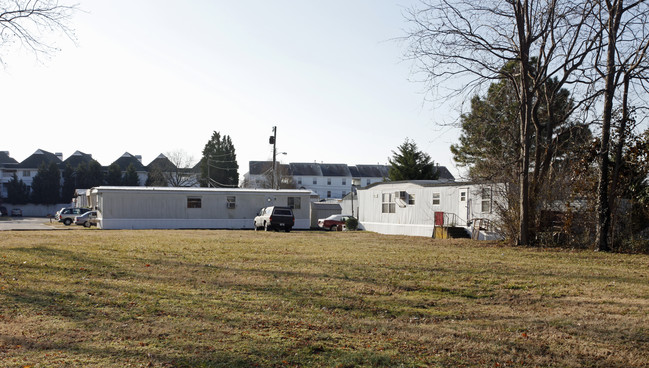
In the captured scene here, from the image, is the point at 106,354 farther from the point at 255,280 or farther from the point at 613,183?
the point at 613,183

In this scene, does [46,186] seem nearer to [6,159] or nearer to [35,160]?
[35,160]

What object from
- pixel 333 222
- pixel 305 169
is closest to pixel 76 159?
pixel 305 169

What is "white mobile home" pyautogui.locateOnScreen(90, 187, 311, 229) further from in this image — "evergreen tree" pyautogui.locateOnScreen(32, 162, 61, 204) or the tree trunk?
"evergreen tree" pyautogui.locateOnScreen(32, 162, 61, 204)

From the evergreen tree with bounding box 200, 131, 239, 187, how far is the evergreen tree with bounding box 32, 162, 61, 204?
20.4m

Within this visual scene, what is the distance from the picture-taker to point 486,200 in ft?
90.5

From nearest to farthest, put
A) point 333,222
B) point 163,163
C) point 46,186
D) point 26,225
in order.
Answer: point 333,222
point 26,225
point 46,186
point 163,163

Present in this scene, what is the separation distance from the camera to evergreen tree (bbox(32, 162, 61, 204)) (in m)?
77.6

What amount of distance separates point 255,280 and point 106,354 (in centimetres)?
569

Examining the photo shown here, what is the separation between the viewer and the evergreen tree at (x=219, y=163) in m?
75.3

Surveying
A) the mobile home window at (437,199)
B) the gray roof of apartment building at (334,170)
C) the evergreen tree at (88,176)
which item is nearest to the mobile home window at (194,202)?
the mobile home window at (437,199)

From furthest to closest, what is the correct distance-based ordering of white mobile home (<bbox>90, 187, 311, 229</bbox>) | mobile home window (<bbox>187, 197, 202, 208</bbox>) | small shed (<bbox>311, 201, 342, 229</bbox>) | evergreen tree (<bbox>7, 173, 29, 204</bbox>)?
evergreen tree (<bbox>7, 173, 29, 204</bbox>) < small shed (<bbox>311, 201, 342, 229</bbox>) < mobile home window (<bbox>187, 197, 202, 208</bbox>) < white mobile home (<bbox>90, 187, 311, 229</bbox>)

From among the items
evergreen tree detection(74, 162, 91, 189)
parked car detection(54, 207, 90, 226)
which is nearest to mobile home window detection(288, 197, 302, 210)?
parked car detection(54, 207, 90, 226)

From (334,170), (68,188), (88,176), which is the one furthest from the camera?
(334,170)

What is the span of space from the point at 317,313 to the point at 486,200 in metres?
20.6
